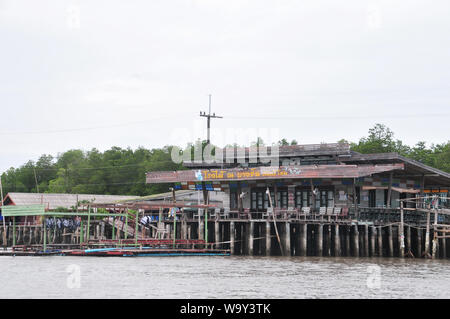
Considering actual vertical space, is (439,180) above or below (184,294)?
above

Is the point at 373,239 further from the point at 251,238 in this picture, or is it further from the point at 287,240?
the point at 251,238

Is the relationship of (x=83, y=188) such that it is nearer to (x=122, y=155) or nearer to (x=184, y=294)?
(x=122, y=155)

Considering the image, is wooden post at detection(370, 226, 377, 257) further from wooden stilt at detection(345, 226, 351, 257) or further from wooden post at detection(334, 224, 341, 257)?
wooden post at detection(334, 224, 341, 257)

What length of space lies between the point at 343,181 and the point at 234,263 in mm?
12106

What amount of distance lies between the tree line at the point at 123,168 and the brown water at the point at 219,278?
138 ft

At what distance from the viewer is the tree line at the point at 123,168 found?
85.7m

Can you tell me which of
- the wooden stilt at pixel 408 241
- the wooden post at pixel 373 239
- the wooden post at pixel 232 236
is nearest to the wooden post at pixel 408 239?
the wooden stilt at pixel 408 241

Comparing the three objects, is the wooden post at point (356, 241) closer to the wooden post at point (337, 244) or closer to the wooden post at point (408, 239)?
the wooden post at point (337, 244)

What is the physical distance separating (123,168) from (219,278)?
7299cm

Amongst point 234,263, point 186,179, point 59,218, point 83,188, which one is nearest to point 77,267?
point 234,263

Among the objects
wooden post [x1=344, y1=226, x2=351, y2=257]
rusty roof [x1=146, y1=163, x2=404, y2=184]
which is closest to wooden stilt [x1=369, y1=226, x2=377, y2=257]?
wooden post [x1=344, y1=226, x2=351, y2=257]

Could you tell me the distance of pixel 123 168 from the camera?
105 m

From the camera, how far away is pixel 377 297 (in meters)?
27.7

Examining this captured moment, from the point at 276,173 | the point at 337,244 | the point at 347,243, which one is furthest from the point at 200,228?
the point at 347,243
